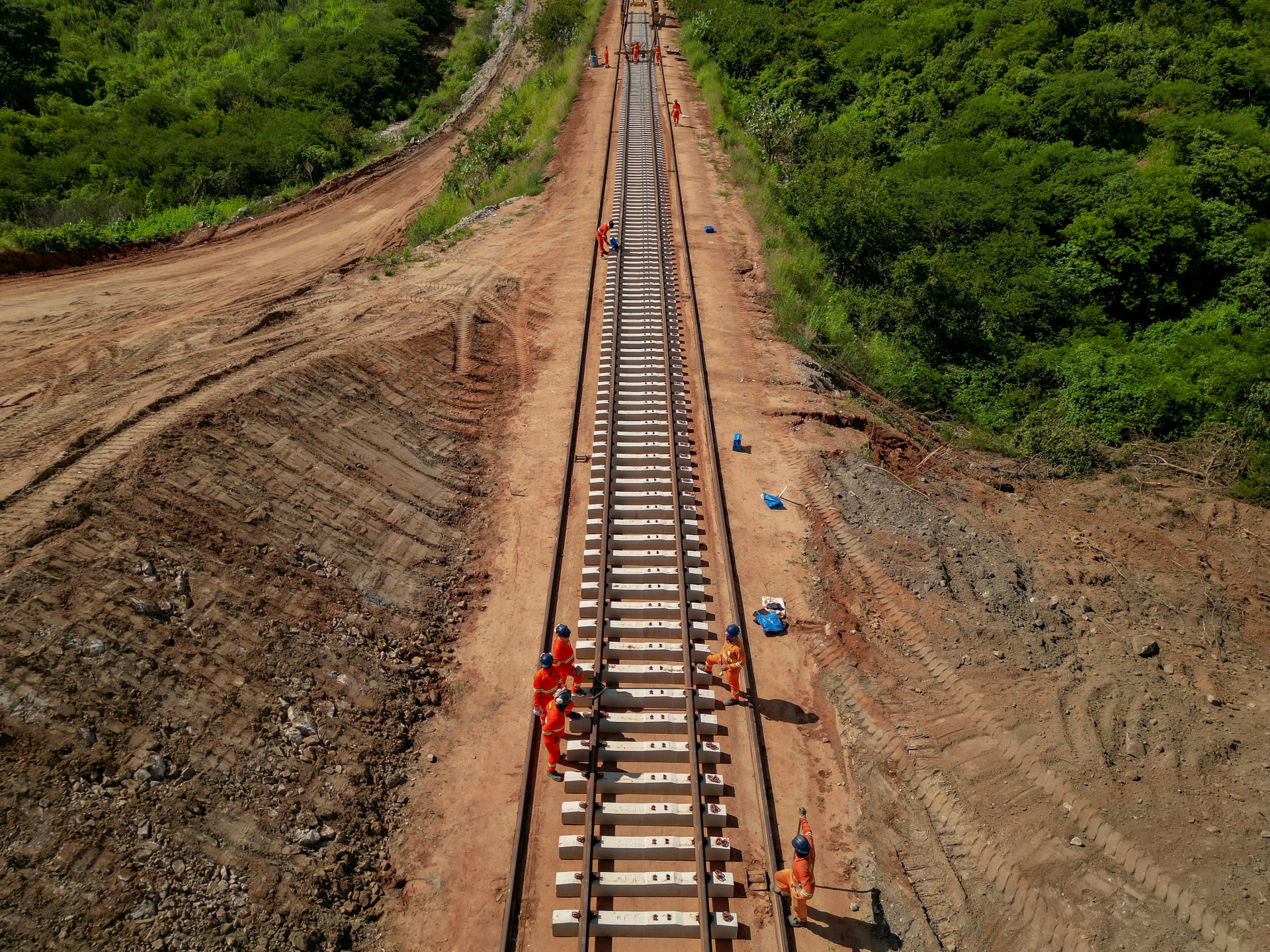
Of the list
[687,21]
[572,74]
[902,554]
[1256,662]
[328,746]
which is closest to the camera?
[328,746]

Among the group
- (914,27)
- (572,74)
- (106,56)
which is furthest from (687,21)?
(106,56)

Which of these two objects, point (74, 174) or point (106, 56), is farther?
point (106, 56)

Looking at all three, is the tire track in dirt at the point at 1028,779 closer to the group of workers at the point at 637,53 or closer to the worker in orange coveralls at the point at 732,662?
the worker in orange coveralls at the point at 732,662

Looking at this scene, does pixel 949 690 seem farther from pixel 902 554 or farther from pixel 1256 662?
pixel 1256 662

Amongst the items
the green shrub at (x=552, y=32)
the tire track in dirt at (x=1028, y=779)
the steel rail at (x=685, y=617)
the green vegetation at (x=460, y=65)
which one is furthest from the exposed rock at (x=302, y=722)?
the green shrub at (x=552, y=32)

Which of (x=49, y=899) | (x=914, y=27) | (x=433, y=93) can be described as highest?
(x=914, y=27)

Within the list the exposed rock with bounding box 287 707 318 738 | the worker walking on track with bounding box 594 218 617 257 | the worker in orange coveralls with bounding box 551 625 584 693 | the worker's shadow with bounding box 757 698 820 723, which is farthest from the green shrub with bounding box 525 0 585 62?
the exposed rock with bounding box 287 707 318 738
